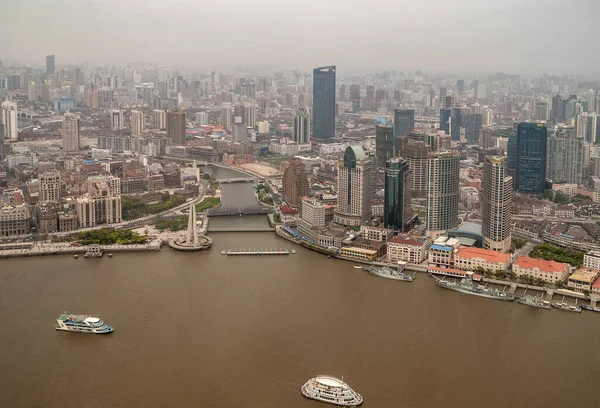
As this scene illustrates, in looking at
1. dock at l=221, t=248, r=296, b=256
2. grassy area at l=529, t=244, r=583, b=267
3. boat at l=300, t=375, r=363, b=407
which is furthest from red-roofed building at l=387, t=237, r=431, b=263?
boat at l=300, t=375, r=363, b=407

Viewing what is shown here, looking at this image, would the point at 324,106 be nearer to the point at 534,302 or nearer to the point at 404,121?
the point at 404,121

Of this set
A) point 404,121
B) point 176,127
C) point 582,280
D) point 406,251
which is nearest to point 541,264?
point 582,280

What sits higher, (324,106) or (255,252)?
(324,106)

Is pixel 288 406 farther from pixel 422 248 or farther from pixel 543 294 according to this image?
pixel 422 248

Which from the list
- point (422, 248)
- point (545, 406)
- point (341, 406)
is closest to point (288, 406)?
point (341, 406)

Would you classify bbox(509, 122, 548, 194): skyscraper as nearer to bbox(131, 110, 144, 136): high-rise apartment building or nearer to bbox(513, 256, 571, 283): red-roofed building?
bbox(513, 256, 571, 283): red-roofed building

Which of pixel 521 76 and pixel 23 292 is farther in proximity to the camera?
pixel 521 76
